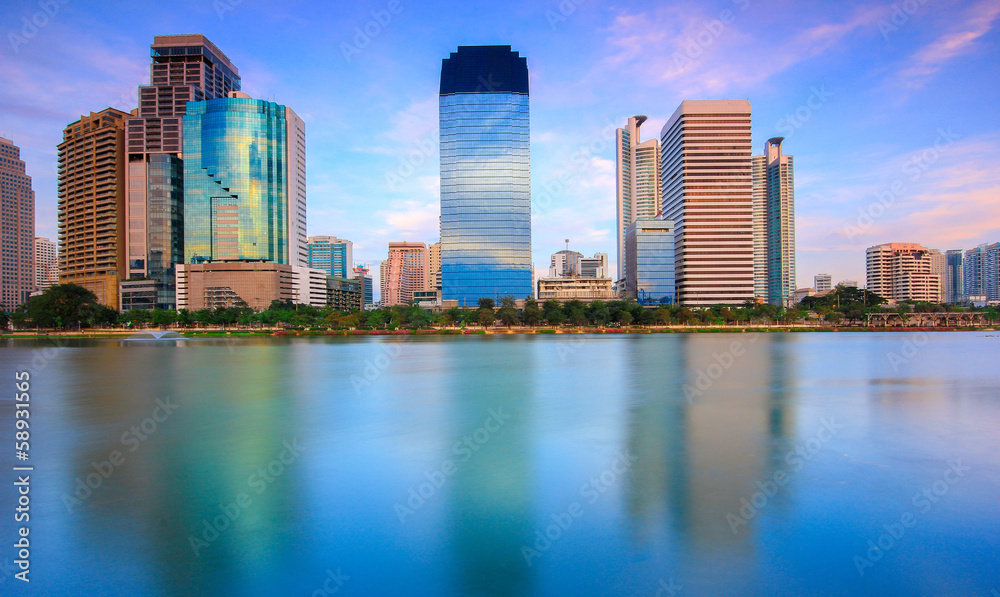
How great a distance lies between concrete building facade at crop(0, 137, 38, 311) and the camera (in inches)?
6417

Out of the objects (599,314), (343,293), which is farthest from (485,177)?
(343,293)

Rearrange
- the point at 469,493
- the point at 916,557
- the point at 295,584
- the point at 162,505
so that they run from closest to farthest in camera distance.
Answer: the point at 295,584 < the point at 916,557 < the point at 162,505 < the point at 469,493

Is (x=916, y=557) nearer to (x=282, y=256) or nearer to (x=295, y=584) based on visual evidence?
(x=295, y=584)

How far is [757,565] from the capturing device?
291 inches

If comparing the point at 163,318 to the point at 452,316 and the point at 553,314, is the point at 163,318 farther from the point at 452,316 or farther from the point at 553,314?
the point at 553,314

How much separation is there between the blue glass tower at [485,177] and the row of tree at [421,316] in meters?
18.6

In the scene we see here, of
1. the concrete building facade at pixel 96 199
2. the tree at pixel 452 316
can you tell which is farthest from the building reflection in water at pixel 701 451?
the concrete building facade at pixel 96 199

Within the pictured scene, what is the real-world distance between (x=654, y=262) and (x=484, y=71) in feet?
206

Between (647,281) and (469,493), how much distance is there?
120997 mm

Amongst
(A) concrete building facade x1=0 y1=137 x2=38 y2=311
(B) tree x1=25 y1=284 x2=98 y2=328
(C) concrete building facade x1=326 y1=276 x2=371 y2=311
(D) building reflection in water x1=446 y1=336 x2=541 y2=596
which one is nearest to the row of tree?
(B) tree x1=25 y1=284 x2=98 y2=328

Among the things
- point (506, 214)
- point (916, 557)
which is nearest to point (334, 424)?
point (916, 557)

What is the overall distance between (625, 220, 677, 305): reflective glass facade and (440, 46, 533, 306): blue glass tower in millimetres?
30128

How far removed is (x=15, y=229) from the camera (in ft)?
545

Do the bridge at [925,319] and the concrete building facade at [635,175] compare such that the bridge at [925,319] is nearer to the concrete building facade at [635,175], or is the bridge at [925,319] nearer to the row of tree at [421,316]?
the row of tree at [421,316]
